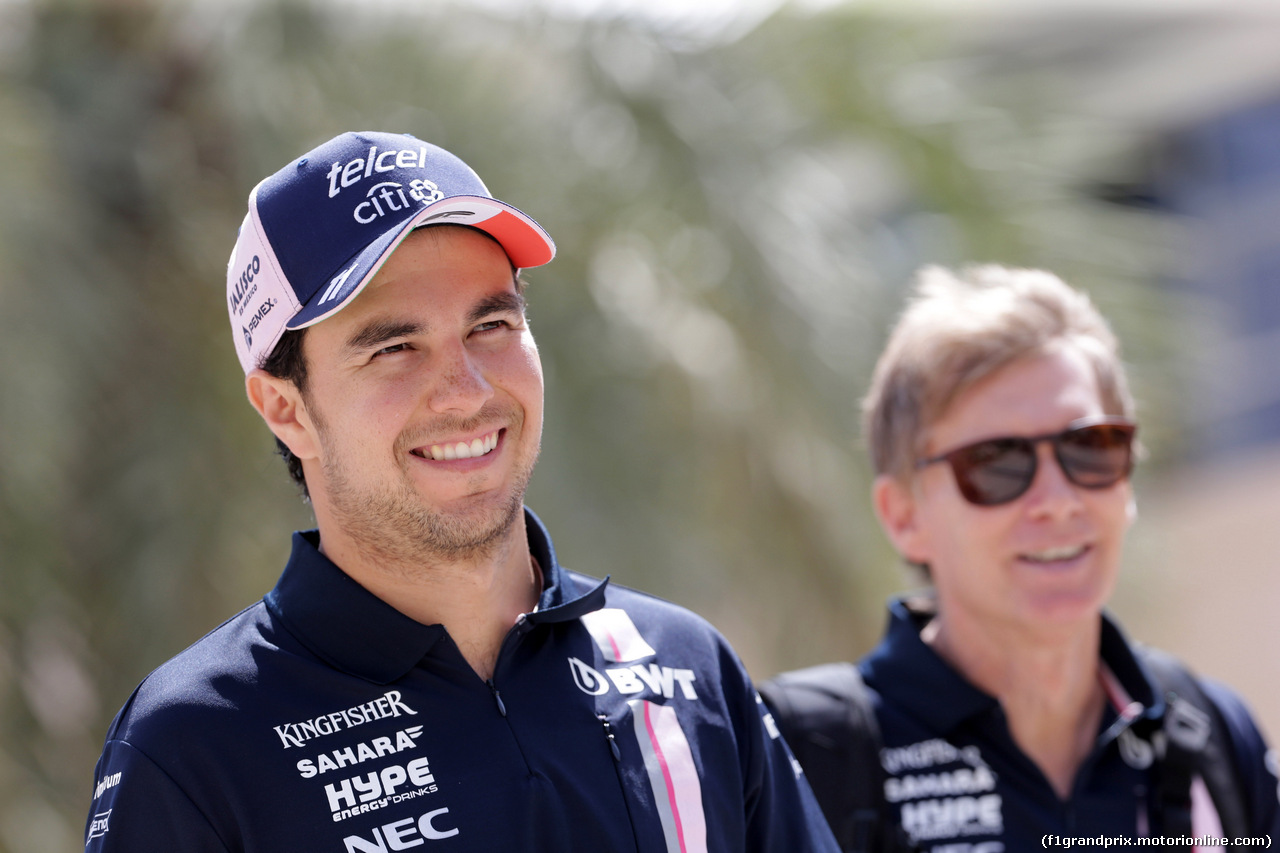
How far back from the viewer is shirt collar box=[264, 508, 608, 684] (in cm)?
179

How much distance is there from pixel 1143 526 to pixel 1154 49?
5786 mm

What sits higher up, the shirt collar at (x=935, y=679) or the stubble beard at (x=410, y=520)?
the stubble beard at (x=410, y=520)

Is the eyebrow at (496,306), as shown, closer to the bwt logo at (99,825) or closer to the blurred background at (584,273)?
the bwt logo at (99,825)

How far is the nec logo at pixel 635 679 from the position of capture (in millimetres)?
1902

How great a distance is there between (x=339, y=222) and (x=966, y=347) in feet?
4.57

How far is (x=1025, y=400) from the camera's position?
2.63m

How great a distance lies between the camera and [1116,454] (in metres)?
2.61

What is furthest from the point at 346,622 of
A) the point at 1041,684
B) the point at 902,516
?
the point at 1041,684

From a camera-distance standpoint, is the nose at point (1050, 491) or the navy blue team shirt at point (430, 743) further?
the nose at point (1050, 491)

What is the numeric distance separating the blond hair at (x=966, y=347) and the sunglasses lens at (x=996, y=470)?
13cm

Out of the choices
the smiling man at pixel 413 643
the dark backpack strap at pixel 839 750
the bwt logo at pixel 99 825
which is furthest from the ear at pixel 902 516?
the bwt logo at pixel 99 825

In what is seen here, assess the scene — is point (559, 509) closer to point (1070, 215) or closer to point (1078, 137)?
point (1070, 215)

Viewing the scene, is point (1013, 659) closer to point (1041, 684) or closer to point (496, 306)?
point (1041, 684)

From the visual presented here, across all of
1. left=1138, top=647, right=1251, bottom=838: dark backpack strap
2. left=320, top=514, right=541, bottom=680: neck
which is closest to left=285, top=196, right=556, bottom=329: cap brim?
left=320, top=514, right=541, bottom=680: neck
